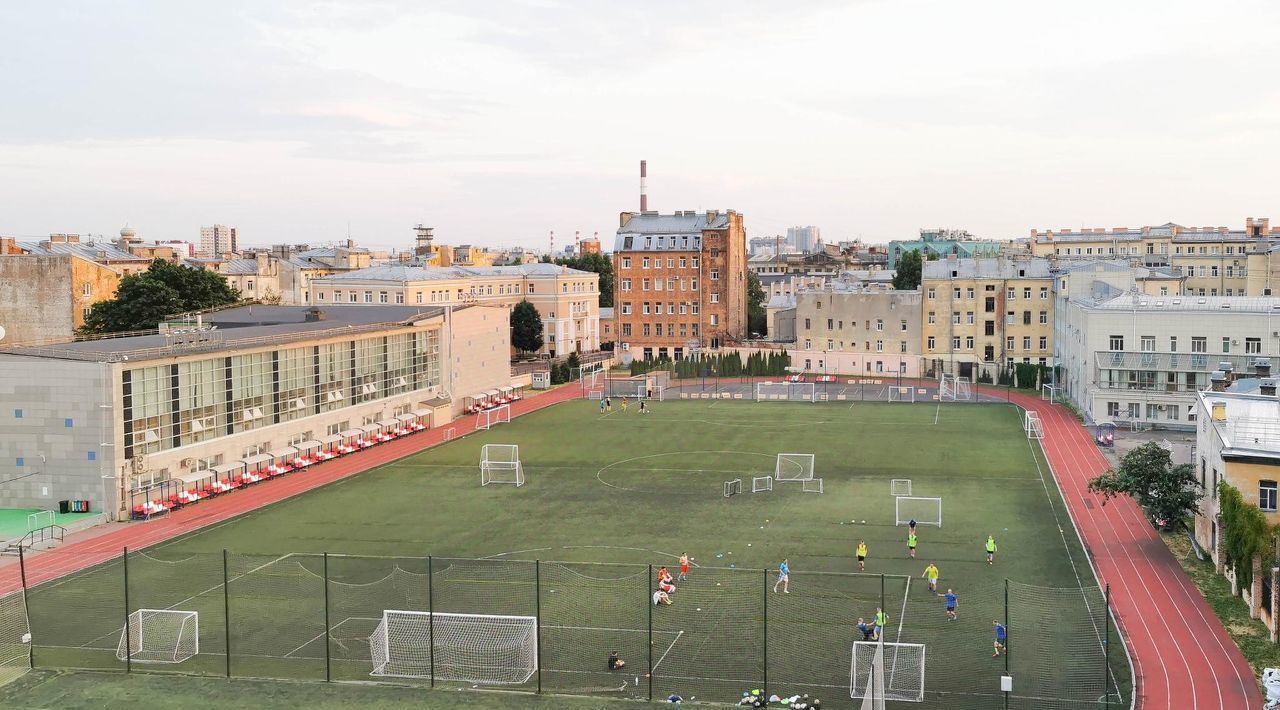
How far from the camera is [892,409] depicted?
69.8m

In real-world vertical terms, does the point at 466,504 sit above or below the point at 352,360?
Result: below

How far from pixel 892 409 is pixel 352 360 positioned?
111 feet

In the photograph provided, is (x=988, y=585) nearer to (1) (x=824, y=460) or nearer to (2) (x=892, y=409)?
(1) (x=824, y=460)

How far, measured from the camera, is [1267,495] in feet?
100

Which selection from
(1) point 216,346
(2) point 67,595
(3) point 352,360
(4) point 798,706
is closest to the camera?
(4) point 798,706

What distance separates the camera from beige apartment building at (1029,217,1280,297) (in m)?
100

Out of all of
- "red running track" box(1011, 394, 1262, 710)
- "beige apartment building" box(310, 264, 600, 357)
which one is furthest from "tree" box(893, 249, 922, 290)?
"red running track" box(1011, 394, 1262, 710)

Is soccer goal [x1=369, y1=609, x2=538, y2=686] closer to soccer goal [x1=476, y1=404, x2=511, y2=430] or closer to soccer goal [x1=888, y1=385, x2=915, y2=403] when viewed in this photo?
soccer goal [x1=476, y1=404, x2=511, y2=430]

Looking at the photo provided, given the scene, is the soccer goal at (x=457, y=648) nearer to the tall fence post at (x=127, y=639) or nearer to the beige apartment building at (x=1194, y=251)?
the tall fence post at (x=127, y=639)

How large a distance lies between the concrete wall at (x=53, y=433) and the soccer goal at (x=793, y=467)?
27.0m

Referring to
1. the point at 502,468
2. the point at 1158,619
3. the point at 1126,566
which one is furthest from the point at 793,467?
the point at 1158,619

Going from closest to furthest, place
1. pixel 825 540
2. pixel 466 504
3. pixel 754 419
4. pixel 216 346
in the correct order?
pixel 825 540 → pixel 466 504 → pixel 216 346 → pixel 754 419

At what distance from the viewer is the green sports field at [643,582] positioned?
25.2 meters

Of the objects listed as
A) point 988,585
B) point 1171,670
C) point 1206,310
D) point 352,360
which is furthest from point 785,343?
point 1171,670
